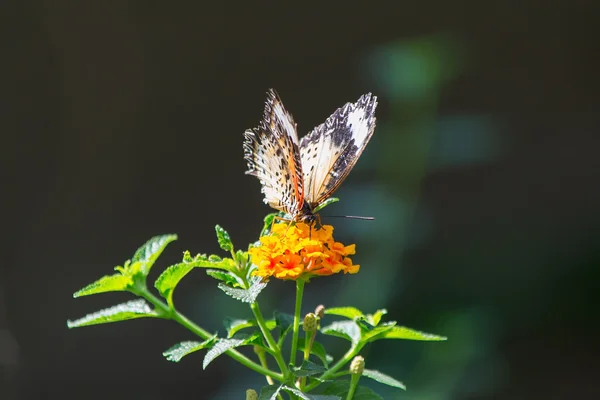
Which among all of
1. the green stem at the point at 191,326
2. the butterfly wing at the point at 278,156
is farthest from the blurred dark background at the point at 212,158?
the green stem at the point at 191,326

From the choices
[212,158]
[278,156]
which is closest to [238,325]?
[278,156]

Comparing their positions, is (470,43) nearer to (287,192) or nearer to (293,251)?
(287,192)

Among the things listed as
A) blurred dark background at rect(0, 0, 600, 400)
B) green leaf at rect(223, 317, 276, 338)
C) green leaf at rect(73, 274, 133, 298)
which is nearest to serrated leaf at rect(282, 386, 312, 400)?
green leaf at rect(223, 317, 276, 338)

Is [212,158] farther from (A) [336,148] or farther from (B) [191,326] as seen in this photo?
(B) [191,326]

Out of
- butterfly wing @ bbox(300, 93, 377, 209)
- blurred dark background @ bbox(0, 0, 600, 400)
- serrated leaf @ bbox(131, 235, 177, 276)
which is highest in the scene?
butterfly wing @ bbox(300, 93, 377, 209)

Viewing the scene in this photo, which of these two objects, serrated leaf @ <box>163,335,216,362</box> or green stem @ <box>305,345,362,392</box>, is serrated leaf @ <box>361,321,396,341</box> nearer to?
green stem @ <box>305,345,362,392</box>

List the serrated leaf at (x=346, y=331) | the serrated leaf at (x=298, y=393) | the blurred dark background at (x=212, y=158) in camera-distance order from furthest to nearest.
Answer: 1. the blurred dark background at (x=212, y=158)
2. the serrated leaf at (x=346, y=331)
3. the serrated leaf at (x=298, y=393)

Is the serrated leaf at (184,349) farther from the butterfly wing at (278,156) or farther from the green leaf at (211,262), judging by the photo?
the butterfly wing at (278,156)
